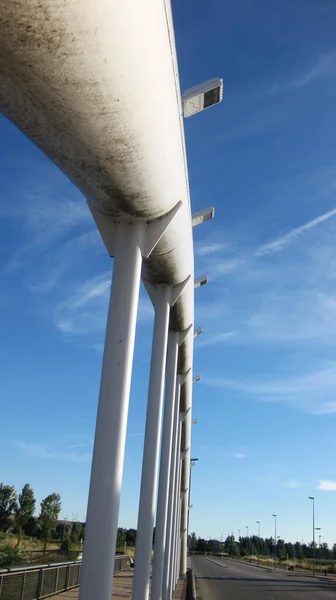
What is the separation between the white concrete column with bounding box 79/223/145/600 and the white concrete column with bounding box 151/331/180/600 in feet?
17.1

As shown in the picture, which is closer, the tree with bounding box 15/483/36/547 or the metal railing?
the metal railing

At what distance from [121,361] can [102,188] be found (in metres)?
1.92

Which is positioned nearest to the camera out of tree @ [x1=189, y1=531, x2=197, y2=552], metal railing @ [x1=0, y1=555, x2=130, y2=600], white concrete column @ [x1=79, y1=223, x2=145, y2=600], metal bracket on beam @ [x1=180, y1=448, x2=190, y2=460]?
white concrete column @ [x1=79, y1=223, x2=145, y2=600]

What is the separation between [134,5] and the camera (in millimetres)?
4242

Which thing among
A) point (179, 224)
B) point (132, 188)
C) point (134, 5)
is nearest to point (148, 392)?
point (179, 224)

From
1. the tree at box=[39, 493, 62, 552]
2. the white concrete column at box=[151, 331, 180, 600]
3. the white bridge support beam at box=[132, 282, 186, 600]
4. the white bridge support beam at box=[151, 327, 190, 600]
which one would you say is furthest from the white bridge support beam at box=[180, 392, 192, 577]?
the white bridge support beam at box=[132, 282, 186, 600]

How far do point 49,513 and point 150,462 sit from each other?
4113 cm

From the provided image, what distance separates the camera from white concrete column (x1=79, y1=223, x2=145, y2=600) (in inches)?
220

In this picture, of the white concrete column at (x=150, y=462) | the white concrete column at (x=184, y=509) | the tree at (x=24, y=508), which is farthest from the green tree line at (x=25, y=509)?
the white concrete column at (x=150, y=462)

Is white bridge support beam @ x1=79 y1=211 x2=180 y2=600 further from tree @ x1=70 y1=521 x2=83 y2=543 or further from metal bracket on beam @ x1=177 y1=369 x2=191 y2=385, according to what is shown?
tree @ x1=70 y1=521 x2=83 y2=543

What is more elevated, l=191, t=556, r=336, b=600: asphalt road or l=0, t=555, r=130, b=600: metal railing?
l=0, t=555, r=130, b=600: metal railing

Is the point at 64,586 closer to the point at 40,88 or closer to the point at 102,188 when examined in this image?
the point at 102,188

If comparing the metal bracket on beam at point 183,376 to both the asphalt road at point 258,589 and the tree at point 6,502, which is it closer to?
→ the asphalt road at point 258,589

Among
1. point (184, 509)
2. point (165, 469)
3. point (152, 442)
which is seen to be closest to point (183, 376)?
point (165, 469)
